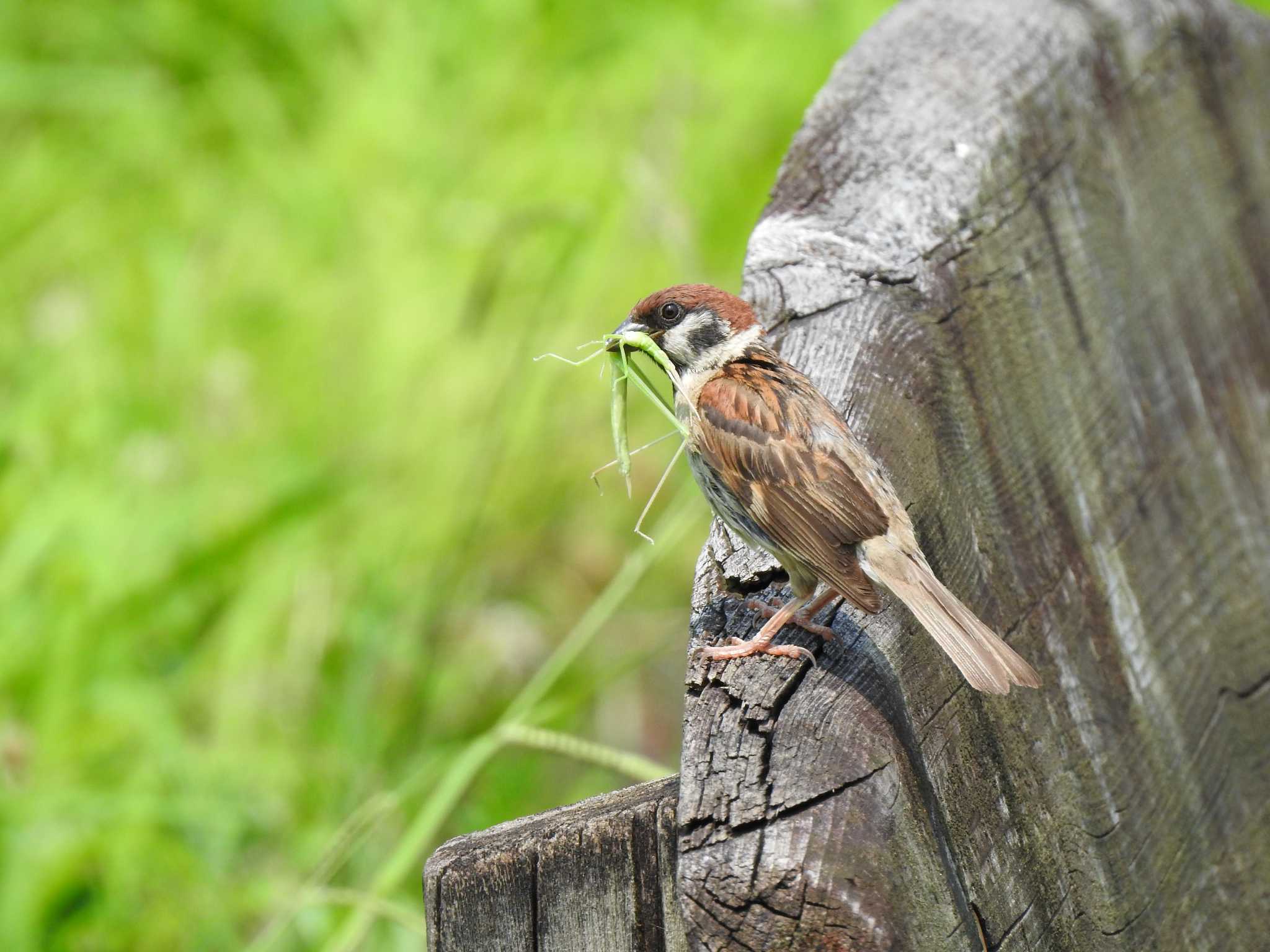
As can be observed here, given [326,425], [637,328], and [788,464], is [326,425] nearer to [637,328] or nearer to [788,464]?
[637,328]

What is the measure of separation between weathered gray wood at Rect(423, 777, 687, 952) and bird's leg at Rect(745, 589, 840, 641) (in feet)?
1.09

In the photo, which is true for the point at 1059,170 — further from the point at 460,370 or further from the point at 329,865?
the point at 460,370

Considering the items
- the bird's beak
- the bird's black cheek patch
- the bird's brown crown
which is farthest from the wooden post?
the bird's beak

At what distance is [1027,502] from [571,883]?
0.86m

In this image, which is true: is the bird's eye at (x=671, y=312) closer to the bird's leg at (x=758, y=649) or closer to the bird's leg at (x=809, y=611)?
the bird's leg at (x=809, y=611)

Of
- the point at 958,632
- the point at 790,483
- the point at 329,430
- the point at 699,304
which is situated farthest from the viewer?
the point at 329,430

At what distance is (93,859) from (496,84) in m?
2.84

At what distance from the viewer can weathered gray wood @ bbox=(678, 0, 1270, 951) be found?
1.21 m

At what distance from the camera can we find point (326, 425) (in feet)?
12.2

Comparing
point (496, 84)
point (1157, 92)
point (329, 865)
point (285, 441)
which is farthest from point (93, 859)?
point (496, 84)

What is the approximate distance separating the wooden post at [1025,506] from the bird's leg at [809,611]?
0.11 ft

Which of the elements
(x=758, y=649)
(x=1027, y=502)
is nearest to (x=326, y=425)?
(x=1027, y=502)

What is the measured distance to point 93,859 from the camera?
273 centimetres

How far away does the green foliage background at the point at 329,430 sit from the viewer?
273cm
